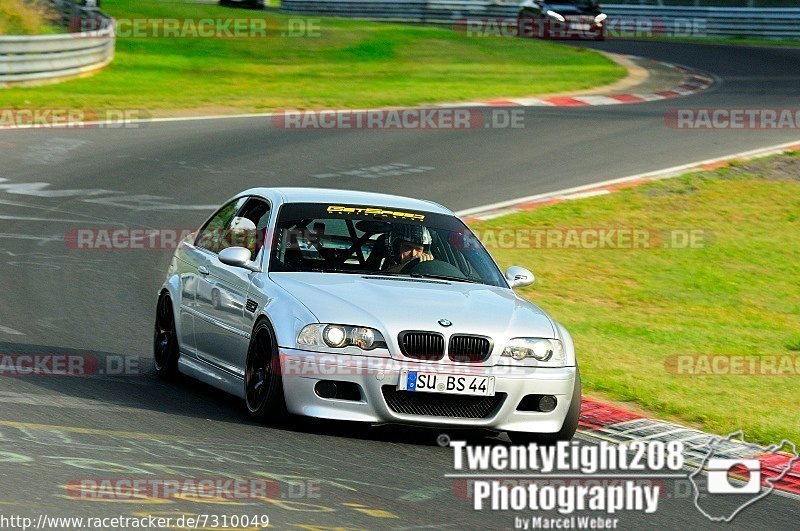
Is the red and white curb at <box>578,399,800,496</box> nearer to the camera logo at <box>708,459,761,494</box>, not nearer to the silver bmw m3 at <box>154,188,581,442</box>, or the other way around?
the camera logo at <box>708,459,761,494</box>

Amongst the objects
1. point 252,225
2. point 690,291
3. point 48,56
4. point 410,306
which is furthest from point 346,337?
point 48,56

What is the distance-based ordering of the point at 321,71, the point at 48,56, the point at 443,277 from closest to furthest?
1. the point at 443,277
2. the point at 48,56
3. the point at 321,71

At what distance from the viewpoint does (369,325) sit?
819cm

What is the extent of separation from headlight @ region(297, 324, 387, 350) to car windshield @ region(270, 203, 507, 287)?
1.01m

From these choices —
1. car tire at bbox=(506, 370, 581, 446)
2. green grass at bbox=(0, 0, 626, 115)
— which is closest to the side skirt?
car tire at bbox=(506, 370, 581, 446)

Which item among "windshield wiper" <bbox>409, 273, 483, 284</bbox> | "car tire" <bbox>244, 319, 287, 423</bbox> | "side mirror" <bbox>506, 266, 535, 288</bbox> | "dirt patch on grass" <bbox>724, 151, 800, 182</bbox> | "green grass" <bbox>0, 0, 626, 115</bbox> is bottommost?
"green grass" <bbox>0, 0, 626, 115</bbox>

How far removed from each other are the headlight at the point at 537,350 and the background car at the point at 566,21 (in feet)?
129

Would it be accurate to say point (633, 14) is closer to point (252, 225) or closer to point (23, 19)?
point (23, 19)

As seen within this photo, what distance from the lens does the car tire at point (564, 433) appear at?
8633 millimetres

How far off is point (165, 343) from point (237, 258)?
4.45 ft

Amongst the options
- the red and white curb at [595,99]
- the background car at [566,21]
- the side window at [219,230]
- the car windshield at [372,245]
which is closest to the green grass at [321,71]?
the red and white curb at [595,99]

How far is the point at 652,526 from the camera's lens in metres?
6.98

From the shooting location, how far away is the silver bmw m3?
817 cm

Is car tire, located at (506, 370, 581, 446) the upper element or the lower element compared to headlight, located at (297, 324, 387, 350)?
lower
